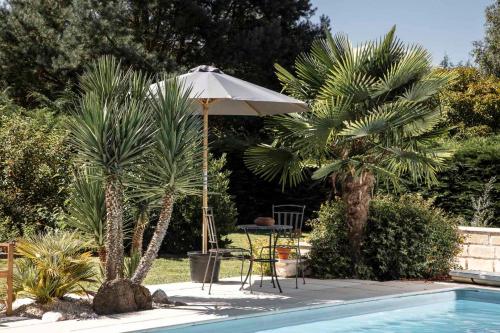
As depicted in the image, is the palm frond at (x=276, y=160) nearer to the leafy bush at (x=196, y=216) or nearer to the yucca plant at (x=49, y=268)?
the leafy bush at (x=196, y=216)

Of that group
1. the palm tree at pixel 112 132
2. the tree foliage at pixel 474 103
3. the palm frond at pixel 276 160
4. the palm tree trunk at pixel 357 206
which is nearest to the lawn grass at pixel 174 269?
the palm frond at pixel 276 160

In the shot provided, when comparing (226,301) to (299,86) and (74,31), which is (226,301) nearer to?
(299,86)

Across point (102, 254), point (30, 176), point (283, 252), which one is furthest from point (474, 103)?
point (102, 254)

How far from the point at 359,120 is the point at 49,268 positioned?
4.79 m

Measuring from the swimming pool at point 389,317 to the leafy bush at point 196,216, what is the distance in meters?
4.56

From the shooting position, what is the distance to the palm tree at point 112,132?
6730 millimetres

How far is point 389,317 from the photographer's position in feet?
26.8

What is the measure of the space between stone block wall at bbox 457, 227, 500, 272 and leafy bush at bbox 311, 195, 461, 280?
0.92 m

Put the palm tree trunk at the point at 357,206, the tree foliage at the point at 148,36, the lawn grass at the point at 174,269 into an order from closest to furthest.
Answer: the lawn grass at the point at 174,269, the palm tree trunk at the point at 357,206, the tree foliage at the point at 148,36

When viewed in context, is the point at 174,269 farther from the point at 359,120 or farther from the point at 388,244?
the point at 359,120

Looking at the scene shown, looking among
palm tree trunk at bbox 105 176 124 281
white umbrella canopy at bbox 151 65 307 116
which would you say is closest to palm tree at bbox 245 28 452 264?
white umbrella canopy at bbox 151 65 307 116

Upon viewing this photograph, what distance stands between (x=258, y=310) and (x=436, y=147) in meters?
4.42

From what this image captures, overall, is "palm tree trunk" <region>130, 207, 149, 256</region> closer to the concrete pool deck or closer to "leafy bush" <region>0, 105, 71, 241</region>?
the concrete pool deck

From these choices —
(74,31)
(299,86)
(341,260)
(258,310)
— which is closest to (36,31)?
(74,31)
